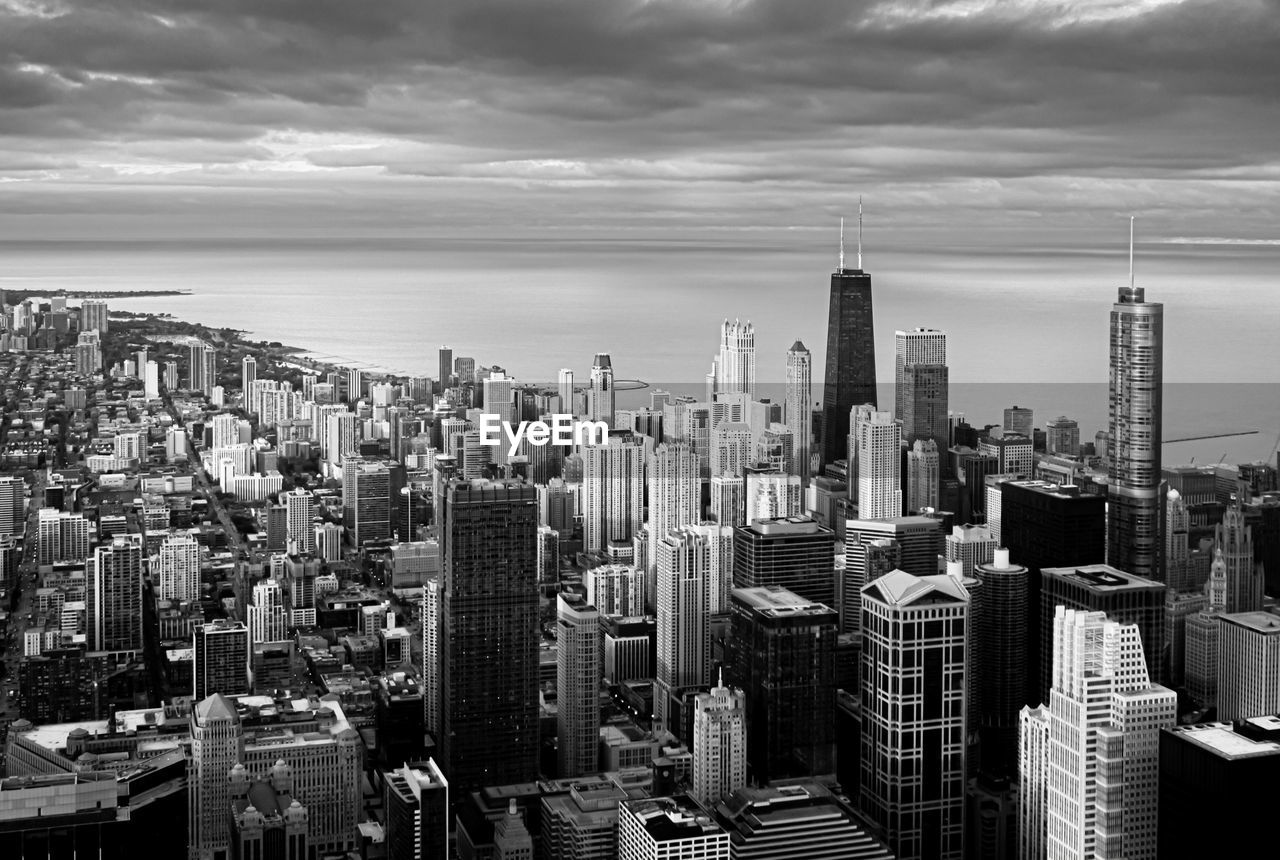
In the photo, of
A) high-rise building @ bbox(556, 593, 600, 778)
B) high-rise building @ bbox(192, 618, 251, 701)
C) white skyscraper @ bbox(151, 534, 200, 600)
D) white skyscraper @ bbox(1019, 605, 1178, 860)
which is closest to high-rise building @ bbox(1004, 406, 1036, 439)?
high-rise building @ bbox(556, 593, 600, 778)

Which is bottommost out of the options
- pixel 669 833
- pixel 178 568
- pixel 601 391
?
pixel 669 833

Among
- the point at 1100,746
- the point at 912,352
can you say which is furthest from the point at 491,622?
the point at 912,352

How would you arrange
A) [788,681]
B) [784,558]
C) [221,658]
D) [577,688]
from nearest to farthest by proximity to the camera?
1. [788,681]
2. [577,688]
3. [221,658]
4. [784,558]

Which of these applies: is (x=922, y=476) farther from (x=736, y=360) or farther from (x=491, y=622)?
(x=491, y=622)

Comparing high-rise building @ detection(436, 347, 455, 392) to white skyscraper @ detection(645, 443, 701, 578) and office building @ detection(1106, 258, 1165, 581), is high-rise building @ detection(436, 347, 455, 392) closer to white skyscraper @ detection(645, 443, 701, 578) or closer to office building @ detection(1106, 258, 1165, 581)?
white skyscraper @ detection(645, 443, 701, 578)

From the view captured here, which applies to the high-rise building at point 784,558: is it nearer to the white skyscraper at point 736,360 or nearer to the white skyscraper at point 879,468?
the white skyscraper at point 879,468

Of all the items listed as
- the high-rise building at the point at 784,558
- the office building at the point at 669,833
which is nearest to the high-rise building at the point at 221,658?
the office building at the point at 669,833

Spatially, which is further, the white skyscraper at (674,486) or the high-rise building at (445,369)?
the white skyscraper at (674,486)
